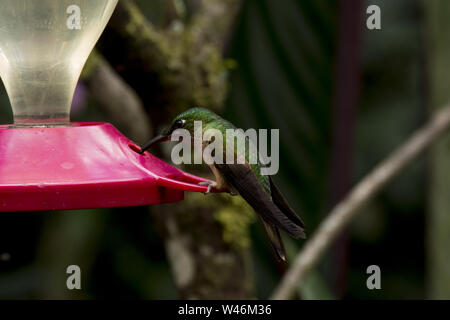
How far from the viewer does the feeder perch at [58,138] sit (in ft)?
4.57

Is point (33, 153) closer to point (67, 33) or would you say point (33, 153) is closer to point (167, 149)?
point (67, 33)

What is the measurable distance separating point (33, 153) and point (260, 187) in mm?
496

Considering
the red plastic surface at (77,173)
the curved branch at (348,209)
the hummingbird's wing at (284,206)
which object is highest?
the red plastic surface at (77,173)

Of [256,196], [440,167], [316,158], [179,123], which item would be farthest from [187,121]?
[316,158]

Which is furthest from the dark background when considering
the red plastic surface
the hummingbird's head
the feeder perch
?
the red plastic surface

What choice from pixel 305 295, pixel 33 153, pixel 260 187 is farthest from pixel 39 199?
pixel 305 295

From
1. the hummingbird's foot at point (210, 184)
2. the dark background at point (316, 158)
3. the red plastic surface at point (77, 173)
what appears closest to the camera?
the red plastic surface at point (77, 173)

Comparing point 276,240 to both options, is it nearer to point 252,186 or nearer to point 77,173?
point 252,186

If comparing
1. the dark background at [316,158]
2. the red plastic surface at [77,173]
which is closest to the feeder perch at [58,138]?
the red plastic surface at [77,173]

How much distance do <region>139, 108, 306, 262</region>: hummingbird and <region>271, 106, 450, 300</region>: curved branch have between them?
3.13 ft

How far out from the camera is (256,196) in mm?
1570

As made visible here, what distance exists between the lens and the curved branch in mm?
2689

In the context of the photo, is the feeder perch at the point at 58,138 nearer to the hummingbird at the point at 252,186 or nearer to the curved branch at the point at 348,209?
the hummingbird at the point at 252,186

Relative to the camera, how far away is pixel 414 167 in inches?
204
